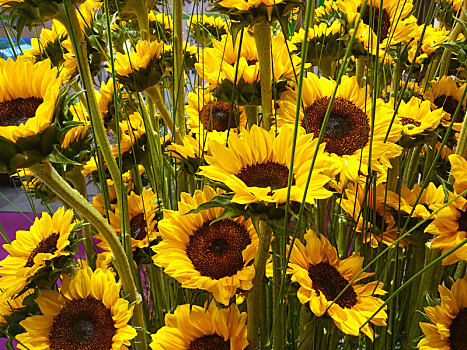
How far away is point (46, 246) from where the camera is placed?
1.13 feet

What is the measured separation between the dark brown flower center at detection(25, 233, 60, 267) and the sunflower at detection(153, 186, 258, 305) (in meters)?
0.11

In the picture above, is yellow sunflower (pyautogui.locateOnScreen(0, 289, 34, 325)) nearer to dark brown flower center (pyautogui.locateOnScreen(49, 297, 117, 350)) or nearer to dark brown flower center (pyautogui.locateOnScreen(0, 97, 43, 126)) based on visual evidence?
dark brown flower center (pyautogui.locateOnScreen(49, 297, 117, 350))

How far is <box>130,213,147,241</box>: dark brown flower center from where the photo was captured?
0.39 metres

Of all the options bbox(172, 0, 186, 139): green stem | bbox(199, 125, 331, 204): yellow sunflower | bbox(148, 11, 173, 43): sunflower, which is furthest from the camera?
bbox(148, 11, 173, 43): sunflower

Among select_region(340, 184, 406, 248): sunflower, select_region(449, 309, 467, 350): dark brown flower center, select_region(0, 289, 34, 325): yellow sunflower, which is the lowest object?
select_region(0, 289, 34, 325): yellow sunflower

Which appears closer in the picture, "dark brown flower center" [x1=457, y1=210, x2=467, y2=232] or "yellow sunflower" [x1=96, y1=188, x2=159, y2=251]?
"dark brown flower center" [x1=457, y1=210, x2=467, y2=232]

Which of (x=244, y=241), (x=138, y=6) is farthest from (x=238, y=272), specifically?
(x=138, y=6)

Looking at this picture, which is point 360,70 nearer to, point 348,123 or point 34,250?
point 348,123

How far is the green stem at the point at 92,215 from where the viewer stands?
0.23 m

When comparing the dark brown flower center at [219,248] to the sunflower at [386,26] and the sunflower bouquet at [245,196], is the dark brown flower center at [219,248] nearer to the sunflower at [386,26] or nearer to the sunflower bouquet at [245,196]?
the sunflower bouquet at [245,196]

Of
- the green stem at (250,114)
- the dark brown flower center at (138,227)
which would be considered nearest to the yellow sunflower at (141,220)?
the dark brown flower center at (138,227)

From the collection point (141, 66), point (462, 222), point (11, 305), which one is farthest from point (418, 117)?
point (11, 305)

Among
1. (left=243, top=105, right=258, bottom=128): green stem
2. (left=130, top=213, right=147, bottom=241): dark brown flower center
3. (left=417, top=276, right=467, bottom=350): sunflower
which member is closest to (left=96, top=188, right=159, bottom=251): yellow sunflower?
(left=130, top=213, right=147, bottom=241): dark brown flower center

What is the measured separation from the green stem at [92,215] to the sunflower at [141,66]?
133 mm
